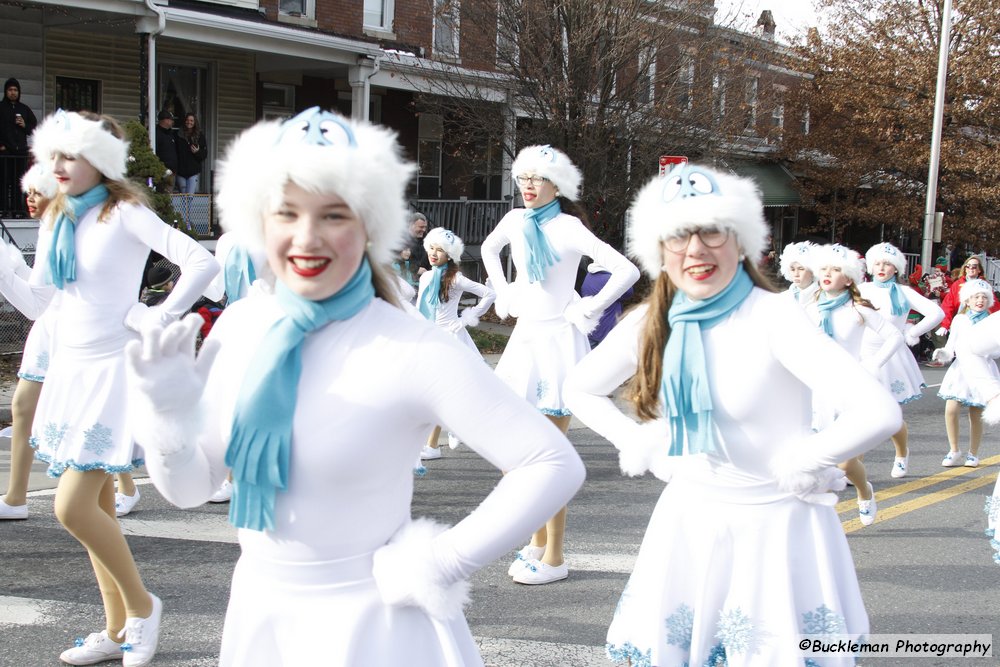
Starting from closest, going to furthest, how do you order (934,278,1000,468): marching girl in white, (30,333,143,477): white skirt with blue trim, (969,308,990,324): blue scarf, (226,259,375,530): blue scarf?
(226,259,375,530): blue scarf → (30,333,143,477): white skirt with blue trim → (969,308,990,324): blue scarf → (934,278,1000,468): marching girl in white

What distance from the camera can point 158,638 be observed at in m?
4.80

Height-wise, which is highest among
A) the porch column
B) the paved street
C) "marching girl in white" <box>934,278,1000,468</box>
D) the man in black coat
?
the porch column

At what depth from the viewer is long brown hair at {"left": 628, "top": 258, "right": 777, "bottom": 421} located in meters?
3.66

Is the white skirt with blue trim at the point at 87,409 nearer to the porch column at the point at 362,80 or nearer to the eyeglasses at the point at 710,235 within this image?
the eyeglasses at the point at 710,235

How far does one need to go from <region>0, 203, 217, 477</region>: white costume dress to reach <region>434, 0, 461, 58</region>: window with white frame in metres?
13.5

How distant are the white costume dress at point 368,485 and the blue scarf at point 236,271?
14.6ft

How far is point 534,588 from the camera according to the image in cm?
577

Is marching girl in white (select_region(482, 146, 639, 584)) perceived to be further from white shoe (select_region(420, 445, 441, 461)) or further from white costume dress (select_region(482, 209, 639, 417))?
white shoe (select_region(420, 445, 441, 461))

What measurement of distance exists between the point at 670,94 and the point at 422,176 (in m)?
7.37

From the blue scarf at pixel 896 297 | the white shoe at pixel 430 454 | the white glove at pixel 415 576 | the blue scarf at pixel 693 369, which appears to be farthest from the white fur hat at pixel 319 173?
the blue scarf at pixel 896 297

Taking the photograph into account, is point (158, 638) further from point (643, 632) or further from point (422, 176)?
point (422, 176)

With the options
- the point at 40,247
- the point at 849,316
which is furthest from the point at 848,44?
the point at 40,247

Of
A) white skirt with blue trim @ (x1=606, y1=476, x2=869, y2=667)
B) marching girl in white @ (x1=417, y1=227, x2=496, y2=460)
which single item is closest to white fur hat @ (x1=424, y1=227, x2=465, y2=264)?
marching girl in white @ (x1=417, y1=227, x2=496, y2=460)

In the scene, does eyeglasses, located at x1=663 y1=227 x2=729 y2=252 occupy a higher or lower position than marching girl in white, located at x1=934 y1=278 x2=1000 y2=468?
higher
